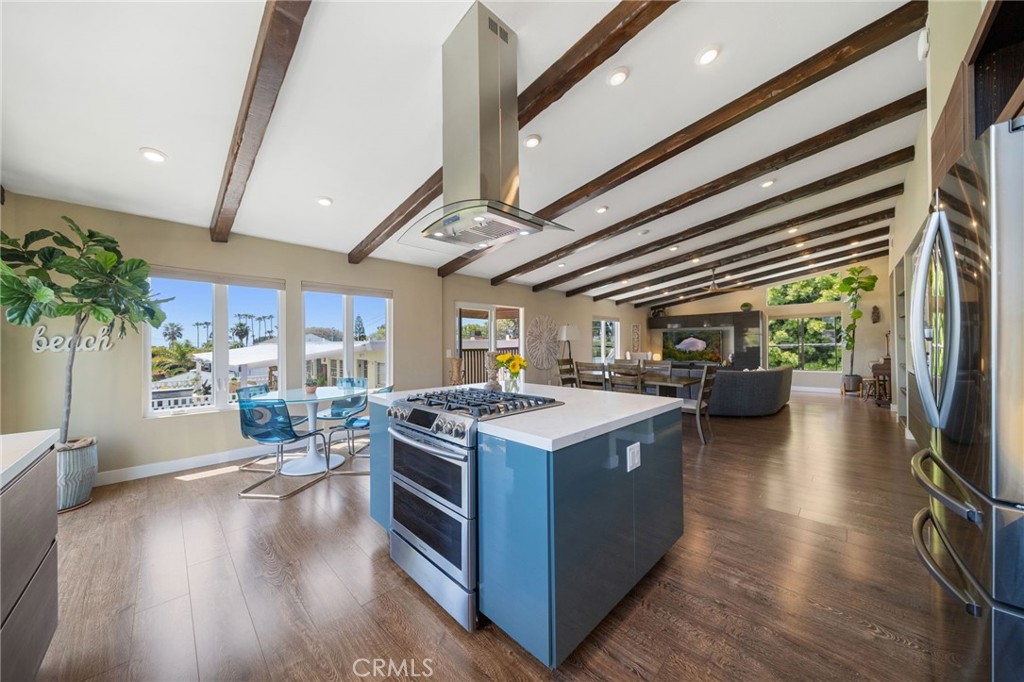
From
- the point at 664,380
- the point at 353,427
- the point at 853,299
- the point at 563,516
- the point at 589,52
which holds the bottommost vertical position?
the point at 353,427

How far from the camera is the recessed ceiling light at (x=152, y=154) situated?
2588 mm

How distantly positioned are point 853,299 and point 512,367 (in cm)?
926

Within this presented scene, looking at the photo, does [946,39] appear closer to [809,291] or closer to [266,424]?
[266,424]

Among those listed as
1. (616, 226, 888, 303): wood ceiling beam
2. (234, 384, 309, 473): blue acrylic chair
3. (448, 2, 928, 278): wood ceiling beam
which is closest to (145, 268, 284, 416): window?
(234, 384, 309, 473): blue acrylic chair

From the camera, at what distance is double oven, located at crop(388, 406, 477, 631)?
1.53m

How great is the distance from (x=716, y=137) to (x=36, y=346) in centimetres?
596

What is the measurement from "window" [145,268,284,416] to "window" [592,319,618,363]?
279 inches

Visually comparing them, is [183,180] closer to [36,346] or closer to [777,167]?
[36,346]

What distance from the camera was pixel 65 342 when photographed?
3090 mm

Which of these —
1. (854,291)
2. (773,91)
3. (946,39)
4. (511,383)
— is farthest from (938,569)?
(854,291)

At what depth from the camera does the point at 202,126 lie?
244 cm

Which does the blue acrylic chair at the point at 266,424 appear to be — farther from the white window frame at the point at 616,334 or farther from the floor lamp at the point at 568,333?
the white window frame at the point at 616,334

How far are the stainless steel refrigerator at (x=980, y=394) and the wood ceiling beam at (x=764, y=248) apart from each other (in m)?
5.72

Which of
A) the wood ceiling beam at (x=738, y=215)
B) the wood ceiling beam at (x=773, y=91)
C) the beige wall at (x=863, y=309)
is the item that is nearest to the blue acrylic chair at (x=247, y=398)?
the wood ceiling beam at (x=773, y=91)
